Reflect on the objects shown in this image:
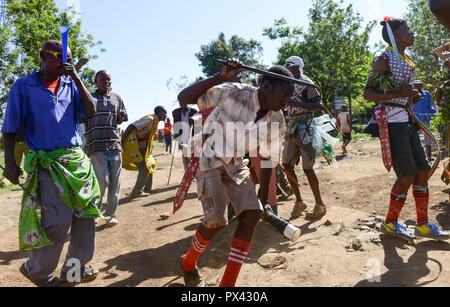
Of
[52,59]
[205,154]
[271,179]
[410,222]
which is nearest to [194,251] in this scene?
[205,154]

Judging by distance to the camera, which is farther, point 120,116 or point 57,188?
point 120,116

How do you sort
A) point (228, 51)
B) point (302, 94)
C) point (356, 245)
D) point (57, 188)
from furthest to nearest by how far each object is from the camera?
point (228, 51)
point (302, 94)
point (356, 245)
point (57, 188)

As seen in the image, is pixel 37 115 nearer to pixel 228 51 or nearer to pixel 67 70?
pixel 67 70

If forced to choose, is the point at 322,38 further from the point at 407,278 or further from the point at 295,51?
the point at 407,278

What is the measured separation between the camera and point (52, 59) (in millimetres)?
3125

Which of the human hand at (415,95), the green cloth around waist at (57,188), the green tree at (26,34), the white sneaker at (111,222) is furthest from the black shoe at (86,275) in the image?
the green tree at (26,34)

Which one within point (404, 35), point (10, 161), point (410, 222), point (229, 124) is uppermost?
point (404, 35)

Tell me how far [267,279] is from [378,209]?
9.81ft

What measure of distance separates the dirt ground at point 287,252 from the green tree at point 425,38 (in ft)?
79.0

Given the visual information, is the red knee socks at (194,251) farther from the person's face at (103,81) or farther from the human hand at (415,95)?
the person's face at (103,81)

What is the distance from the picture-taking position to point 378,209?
5414mm

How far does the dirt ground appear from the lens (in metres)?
3.11

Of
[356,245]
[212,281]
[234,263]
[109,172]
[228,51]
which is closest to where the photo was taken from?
[234,263]

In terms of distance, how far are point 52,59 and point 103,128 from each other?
7.34 ft
